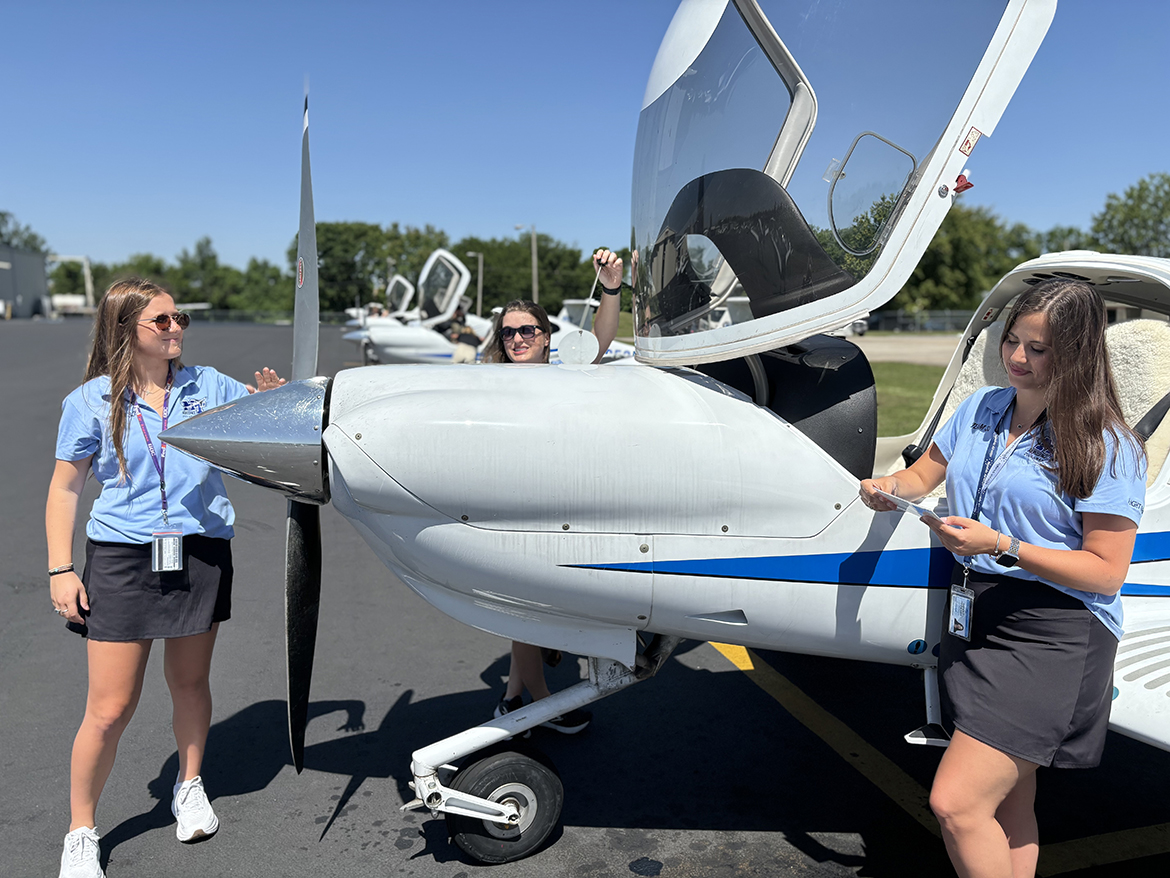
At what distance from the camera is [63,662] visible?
3.94 meters

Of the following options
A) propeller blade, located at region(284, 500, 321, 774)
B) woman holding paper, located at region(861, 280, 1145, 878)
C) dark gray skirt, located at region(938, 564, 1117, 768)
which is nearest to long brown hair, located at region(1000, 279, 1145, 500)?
woman holding paper, located at region(861, 280, 1145, 878)

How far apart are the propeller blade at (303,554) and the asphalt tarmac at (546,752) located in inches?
19.3

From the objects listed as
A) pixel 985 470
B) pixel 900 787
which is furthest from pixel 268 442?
pixel 900 787

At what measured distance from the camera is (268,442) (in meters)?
2.20

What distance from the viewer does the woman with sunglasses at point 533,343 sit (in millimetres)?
3229

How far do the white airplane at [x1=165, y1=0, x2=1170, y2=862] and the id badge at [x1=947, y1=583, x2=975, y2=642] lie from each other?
234 millimetres

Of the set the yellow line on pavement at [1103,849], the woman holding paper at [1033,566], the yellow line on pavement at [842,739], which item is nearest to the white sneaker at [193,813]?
the woman holding paper at [1033,566]

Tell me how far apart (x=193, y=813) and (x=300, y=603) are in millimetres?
860

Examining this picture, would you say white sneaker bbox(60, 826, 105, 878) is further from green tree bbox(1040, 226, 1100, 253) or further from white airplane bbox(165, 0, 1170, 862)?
green tree bbox(1040, 226, 1100, 253)

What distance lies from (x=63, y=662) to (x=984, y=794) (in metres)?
4.09

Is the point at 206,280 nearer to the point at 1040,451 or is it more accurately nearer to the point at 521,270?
the point at 521,270

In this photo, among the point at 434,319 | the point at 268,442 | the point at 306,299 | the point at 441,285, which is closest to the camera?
the point at 268,442

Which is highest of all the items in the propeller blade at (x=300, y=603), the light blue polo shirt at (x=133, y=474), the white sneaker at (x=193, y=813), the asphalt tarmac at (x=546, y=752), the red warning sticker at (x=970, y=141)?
the red warning sticker at (x=970, y=141)

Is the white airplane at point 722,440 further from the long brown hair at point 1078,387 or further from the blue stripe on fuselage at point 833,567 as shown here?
the long brown hair at point 1078,387
